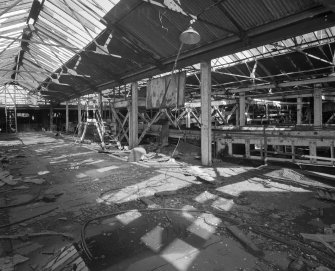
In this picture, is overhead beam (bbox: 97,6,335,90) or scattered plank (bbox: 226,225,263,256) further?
overhead beam (bbox: 97,6,335,90)

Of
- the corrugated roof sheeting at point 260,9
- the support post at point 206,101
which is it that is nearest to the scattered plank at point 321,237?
the corrugated roof sheeting at point 260,9

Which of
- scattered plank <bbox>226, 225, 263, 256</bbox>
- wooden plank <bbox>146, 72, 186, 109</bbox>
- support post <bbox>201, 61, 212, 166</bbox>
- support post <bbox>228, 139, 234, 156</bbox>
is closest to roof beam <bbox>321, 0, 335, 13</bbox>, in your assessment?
support post <bbox>201, 61, 212, 166</bbox>

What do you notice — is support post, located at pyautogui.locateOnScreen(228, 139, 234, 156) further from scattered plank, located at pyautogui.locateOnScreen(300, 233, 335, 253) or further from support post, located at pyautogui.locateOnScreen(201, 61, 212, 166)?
scattered plank, located at pyautogui.locateOnScreen(300, 233, 335, 253)

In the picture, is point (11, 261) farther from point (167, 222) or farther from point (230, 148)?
point (230, 148)

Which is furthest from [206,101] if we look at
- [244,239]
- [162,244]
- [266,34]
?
[162,244]

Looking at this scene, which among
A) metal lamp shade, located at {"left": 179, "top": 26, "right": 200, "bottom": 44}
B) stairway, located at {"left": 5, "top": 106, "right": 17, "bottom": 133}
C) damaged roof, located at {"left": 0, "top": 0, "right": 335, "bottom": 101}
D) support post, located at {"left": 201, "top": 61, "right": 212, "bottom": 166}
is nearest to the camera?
metal lamp shade, located at {"left": 179, "top": 26, "right": 200, "bottom": 44}

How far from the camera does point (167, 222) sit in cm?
484

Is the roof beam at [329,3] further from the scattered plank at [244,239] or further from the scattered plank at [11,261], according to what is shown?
the scattered plank at [11,261]

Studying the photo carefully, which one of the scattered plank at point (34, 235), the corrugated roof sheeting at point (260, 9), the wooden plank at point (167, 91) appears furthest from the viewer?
the wooden plank at point (167, 91)

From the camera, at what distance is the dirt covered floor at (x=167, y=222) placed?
3525 millimetres

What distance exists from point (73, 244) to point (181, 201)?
110 inches

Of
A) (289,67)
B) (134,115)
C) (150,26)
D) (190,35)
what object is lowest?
(134,115)

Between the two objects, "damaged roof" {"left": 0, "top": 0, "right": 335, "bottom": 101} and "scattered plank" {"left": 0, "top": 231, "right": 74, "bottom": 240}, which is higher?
"damaged roof" {"left": 0, "top": 0, "right": 335, "bottom": 101}

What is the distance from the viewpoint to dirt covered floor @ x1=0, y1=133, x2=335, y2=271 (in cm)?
353
